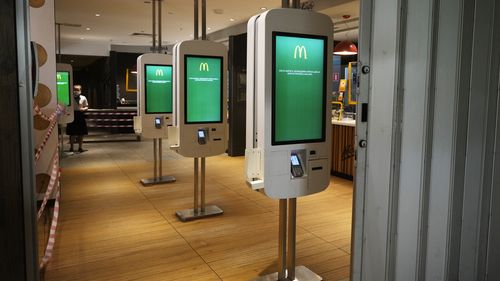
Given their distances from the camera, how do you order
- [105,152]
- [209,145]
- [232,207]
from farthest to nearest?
[105,152] < [232,207] < [209,145]

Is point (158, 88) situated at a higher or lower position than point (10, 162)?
higher

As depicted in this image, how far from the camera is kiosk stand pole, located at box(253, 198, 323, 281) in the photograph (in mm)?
3154

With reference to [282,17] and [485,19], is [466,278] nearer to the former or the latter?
[485,19]

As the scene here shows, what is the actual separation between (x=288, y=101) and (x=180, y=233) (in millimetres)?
2309

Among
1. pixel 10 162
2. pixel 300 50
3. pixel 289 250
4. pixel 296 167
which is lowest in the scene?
pixel 289 250

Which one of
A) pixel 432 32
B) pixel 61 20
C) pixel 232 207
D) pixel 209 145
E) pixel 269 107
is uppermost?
pixel 61 20

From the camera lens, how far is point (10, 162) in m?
1.85

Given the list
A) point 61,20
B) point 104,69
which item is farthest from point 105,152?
point 104,69

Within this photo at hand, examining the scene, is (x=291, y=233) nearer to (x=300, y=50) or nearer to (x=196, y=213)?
(x=300, y=50)

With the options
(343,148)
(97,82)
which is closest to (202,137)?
(343,148)

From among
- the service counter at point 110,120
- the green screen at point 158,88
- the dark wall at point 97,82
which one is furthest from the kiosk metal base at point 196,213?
the dark wall at point 97,82

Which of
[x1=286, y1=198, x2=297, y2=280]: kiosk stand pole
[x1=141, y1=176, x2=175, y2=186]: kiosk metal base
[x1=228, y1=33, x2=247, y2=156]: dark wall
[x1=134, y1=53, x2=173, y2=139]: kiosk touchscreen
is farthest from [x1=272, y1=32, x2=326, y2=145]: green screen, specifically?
[x1=228, y1=33, x2=247, y2=156]: dark wall

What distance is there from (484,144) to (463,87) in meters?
0.31

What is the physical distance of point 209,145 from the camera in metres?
4.70
